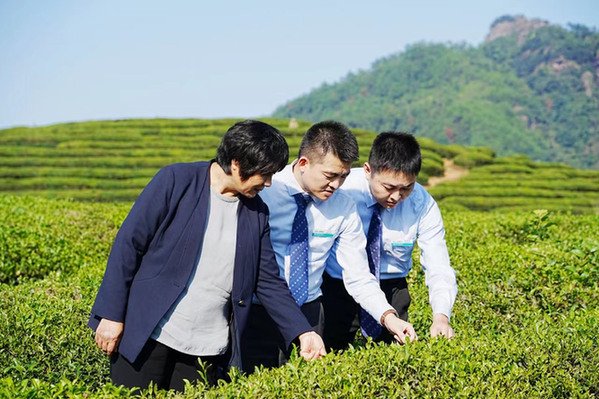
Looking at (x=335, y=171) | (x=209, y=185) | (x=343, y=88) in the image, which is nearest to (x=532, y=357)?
(x=335, y=171)

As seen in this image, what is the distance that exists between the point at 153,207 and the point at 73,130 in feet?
116

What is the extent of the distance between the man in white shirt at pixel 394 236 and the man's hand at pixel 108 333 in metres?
1.35

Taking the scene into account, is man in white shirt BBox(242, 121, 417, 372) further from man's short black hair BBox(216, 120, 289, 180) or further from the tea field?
man's short black hair BBox(216, 120, 289, 180)

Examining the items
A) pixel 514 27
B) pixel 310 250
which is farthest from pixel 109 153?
pixel 514 27

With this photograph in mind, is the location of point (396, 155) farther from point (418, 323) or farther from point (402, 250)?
point (418, 323)

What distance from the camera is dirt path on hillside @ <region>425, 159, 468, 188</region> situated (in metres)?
33.7

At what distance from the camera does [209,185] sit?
3.77 m

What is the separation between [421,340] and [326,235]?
1.14m

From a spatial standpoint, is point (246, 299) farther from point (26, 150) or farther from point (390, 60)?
point (390, 60)

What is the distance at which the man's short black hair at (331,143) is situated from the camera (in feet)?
12.8

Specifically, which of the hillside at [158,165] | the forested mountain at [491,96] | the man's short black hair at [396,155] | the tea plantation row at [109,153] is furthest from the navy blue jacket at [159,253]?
the forested mountain at [491,96]

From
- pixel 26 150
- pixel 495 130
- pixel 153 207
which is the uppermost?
pixel 153 207

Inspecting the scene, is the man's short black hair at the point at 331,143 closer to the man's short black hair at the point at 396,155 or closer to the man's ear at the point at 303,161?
the man's ear at the point at 303,161

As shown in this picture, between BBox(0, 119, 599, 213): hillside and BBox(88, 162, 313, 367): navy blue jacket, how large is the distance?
23.9m
